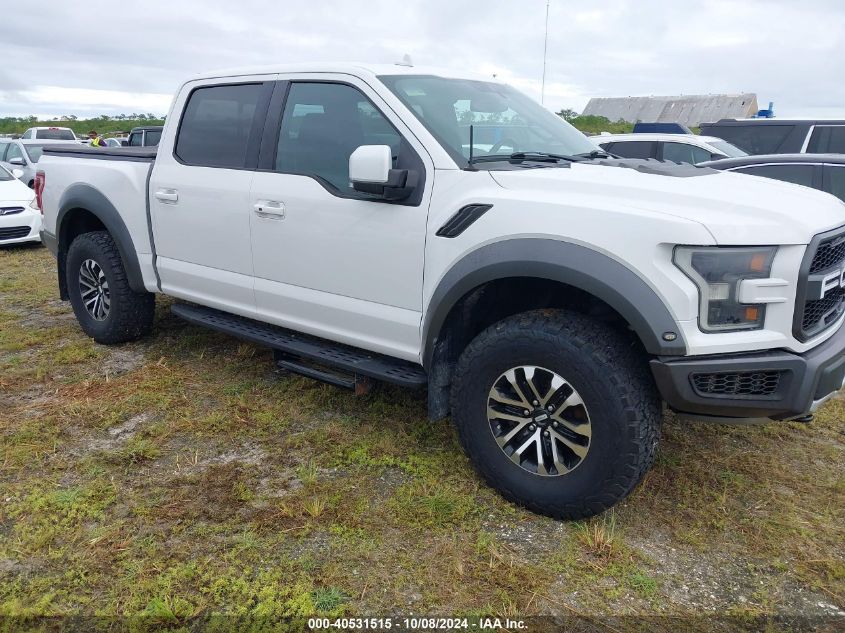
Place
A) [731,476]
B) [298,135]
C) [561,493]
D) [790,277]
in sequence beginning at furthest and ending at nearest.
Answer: [298,135] < [731,476] < [561,493] < [790,277]

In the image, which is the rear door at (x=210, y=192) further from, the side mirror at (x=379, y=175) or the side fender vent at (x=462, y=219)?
the side fender vent at (x=462, y=219)

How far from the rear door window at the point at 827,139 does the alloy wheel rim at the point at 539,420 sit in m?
8.81

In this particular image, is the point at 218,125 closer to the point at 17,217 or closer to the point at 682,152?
the point at 17,217

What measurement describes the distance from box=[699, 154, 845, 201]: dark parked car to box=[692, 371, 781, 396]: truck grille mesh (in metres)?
4.08

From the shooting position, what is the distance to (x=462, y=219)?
10.2ft

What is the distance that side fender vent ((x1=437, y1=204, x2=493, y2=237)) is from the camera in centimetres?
308

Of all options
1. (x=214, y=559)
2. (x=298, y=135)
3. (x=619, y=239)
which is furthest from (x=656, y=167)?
(x=214, y=559)

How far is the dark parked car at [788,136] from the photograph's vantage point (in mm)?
9898

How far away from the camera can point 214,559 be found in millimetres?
2826

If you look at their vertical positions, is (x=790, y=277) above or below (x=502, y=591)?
above

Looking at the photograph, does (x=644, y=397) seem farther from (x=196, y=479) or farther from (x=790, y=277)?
(x=196, y=479)

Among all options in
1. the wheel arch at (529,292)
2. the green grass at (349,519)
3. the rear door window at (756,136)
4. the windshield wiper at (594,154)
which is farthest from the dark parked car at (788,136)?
the wheel arch at (529,292)

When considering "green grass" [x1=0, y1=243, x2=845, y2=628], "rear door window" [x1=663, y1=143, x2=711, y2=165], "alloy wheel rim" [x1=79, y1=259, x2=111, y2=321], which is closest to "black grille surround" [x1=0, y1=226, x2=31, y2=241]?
"alloy wheel rim" [x1=79, y1=259, x2=111, y2=321]

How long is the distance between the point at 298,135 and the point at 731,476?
286cm
